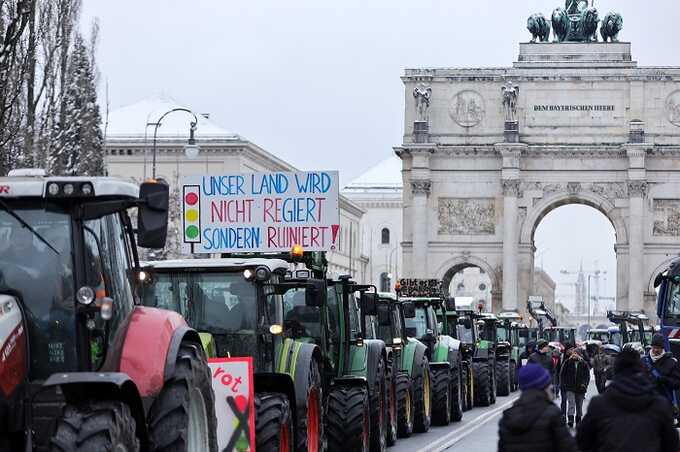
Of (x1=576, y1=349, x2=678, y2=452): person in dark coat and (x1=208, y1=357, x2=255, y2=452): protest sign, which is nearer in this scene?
(x1=576, y1=349, x2=678, y2=452): person in dark coat

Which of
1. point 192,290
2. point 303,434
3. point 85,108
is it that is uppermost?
point 85,108

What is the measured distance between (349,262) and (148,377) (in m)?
120

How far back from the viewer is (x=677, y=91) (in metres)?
87.9

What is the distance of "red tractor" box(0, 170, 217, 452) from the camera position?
9.40 meters

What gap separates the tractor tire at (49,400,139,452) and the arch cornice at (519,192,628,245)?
266 feet

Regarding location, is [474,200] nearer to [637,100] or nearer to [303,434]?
[637,100]

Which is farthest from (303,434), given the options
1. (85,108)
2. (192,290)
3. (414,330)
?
(85,108)

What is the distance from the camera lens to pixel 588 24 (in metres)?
90.6

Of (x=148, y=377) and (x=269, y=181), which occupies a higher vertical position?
(x=269, y=181)

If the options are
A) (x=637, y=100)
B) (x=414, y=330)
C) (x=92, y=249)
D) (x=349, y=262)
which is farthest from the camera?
(x=349, y=262)

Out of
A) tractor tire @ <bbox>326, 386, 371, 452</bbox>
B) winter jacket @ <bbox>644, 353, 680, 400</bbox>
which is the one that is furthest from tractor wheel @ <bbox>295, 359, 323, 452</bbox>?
winter jacket @ <bbox>644, 353, 680, 400</bbox>

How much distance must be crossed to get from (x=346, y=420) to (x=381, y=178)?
14901 cm

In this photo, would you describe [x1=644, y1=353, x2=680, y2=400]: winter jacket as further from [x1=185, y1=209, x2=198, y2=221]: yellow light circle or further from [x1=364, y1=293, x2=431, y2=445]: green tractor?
[x1=185, y1=209, x2=198, y2=221]: yellow light circle

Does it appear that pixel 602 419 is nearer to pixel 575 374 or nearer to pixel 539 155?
pixel 575 374
